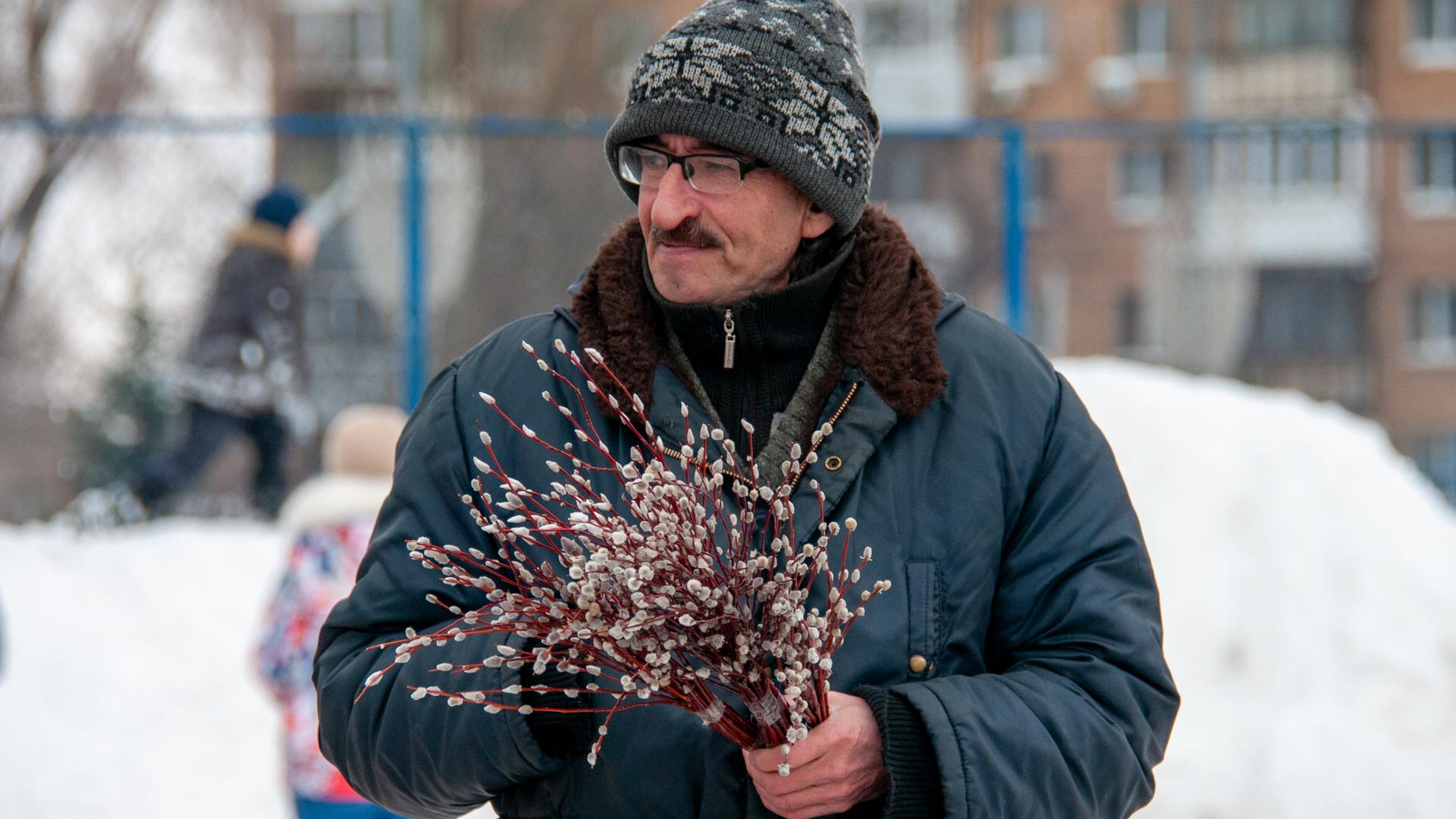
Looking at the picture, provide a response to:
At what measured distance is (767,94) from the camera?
6.63 ft

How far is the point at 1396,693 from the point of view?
175 inches

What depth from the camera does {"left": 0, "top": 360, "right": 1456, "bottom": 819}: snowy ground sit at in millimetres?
4242

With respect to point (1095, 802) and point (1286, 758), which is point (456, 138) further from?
point (1095, 802)

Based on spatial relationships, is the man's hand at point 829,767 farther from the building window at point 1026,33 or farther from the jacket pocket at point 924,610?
the building window at point 1026,33

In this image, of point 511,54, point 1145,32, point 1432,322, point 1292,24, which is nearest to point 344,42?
point 511,54

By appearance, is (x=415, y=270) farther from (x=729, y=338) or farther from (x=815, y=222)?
(x=729, y=338)

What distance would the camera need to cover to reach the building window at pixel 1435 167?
697cm

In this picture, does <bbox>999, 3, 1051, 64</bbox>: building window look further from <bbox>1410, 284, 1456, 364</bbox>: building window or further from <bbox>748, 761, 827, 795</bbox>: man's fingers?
<bbox>748, 761, 827, 795</bbox>: man's fingers

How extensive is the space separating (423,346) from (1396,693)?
383 centimetres

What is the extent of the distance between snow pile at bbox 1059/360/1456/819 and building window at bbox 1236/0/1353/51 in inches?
803

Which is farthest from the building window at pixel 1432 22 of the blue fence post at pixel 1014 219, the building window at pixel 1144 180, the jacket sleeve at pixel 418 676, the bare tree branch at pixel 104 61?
the jacket sleeve at pixel 418 676

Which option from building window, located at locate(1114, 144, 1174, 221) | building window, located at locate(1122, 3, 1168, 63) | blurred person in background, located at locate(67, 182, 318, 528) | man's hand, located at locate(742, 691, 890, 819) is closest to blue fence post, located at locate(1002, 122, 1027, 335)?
building window, located at locate(1114, 144, 1174, 221)

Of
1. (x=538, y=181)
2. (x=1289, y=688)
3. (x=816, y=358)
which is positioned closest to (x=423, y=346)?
(x=538, y=181)

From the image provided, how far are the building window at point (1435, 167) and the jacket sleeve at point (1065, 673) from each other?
558 centimetres
